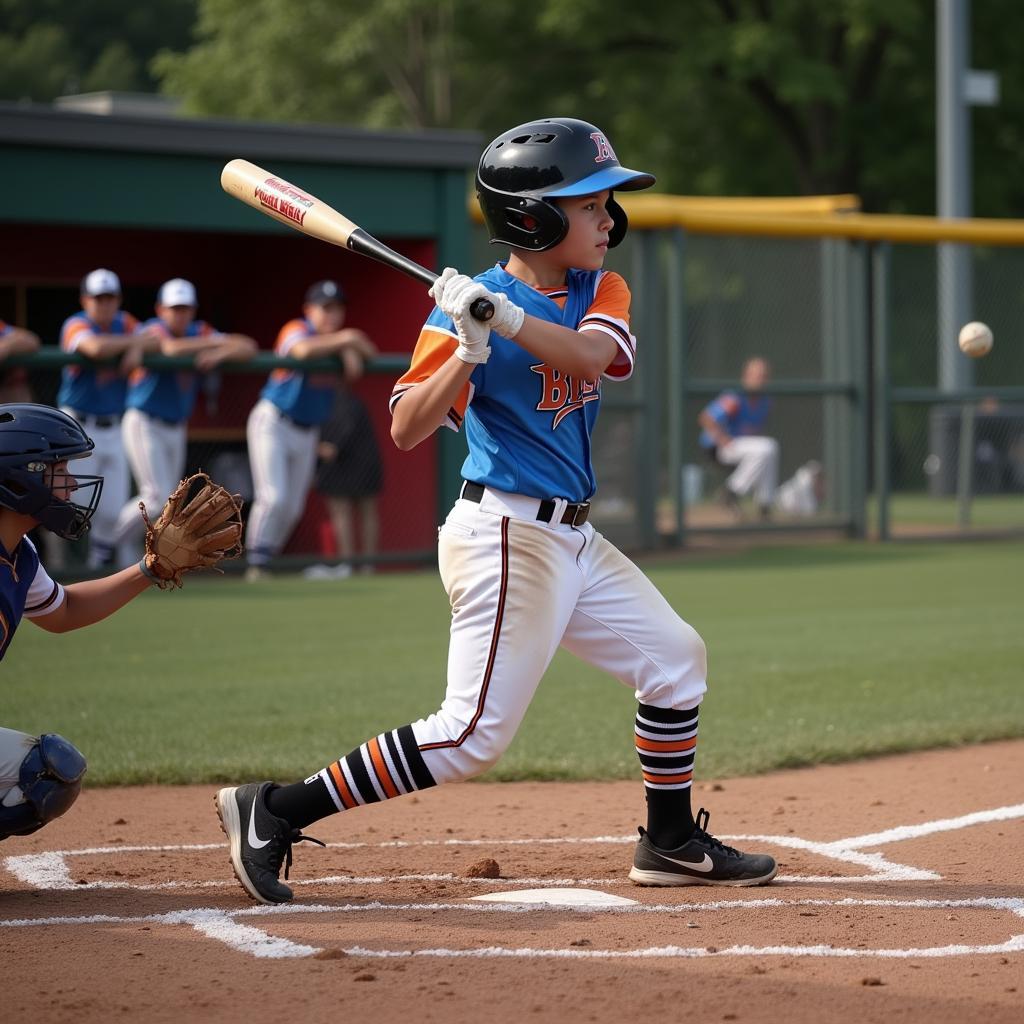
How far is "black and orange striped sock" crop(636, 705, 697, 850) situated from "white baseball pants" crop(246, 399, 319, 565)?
23.9ft

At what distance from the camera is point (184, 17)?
180ft

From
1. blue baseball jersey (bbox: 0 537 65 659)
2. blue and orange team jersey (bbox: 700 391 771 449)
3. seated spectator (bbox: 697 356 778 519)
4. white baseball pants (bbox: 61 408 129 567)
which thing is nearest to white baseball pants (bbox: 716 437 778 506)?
seated spectator (bbox: 697 356 778 519)

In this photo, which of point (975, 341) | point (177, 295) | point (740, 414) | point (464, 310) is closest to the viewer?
point (464, 310)

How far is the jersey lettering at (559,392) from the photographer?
12.4 ft

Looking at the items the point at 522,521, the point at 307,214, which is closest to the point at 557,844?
the point at 522,521

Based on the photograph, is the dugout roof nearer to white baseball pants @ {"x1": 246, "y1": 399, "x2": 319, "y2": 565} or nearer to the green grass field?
white baseball pants @ {"x1": 246, "y1": 399, "x2": 319, "y2": 565}

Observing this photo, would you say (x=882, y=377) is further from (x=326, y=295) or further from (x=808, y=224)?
(x=326, y=295)

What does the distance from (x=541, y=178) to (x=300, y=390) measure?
7570 mm

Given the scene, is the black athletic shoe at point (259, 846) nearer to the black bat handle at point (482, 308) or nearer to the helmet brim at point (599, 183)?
the black bat handle at point (482, 308)

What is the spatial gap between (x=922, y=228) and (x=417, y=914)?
39.0ft

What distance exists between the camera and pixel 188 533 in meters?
3.99

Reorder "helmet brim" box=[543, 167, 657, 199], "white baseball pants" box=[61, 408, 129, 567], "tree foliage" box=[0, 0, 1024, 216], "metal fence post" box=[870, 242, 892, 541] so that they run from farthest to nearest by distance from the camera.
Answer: "tree foliage" box=[0, 0, 1024, 216], "metal fence post" box=[870, 242, 892, 541], "white baseball pants" box=[61, 408, 129, 567], "helmet brim" box=[543, 167, 657, 199]

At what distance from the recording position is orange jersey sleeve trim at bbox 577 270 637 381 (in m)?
3.77

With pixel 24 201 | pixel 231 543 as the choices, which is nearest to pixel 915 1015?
pixel 231 543
